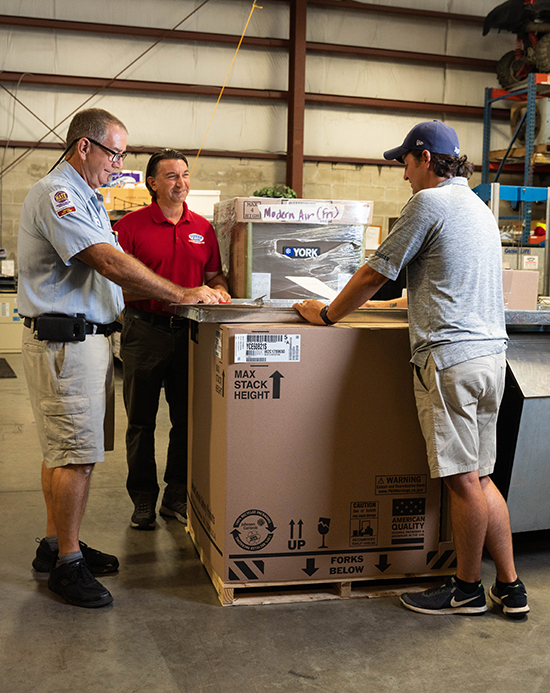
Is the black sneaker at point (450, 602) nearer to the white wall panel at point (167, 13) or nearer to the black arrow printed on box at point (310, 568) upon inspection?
the black arrow printed on box at point (310, 568)

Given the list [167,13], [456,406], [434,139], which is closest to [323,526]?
[456,406]

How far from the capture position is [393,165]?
30.8ft

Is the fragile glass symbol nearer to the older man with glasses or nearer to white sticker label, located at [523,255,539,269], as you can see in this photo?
the older man with glasses

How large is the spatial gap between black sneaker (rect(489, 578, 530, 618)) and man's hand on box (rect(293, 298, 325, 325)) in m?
1.06

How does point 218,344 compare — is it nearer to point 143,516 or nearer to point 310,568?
point 310,568

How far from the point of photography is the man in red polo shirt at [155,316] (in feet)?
9.61

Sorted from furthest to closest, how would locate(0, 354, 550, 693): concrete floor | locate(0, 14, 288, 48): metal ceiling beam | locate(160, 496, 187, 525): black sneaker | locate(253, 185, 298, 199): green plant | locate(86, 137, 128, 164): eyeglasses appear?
locate(0, 14, 288, 48): metal ceiling beam < locate(253, 185, 298, 199): green plant < locate(160, 496, 187, 525): black sneaker < locate(86, 137, 128, 164): eyeglasses < locate(0, 354, 550, 693): concrete floor

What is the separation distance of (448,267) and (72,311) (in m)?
1.21

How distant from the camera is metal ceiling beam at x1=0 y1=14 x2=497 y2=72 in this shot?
26.8 feet

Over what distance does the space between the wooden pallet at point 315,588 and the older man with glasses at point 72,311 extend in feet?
1.29

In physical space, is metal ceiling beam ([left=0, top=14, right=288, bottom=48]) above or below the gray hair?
above

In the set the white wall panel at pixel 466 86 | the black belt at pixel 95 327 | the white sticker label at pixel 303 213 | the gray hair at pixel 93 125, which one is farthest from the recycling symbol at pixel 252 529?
the white wall panel at pixel 466 86

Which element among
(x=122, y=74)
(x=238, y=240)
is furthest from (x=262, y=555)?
(x=122, y=74)

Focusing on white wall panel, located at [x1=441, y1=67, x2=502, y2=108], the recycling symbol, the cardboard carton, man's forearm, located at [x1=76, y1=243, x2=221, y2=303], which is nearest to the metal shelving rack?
white wall panel, located at [x1=441, y1=67, x2=502, y2=108]
